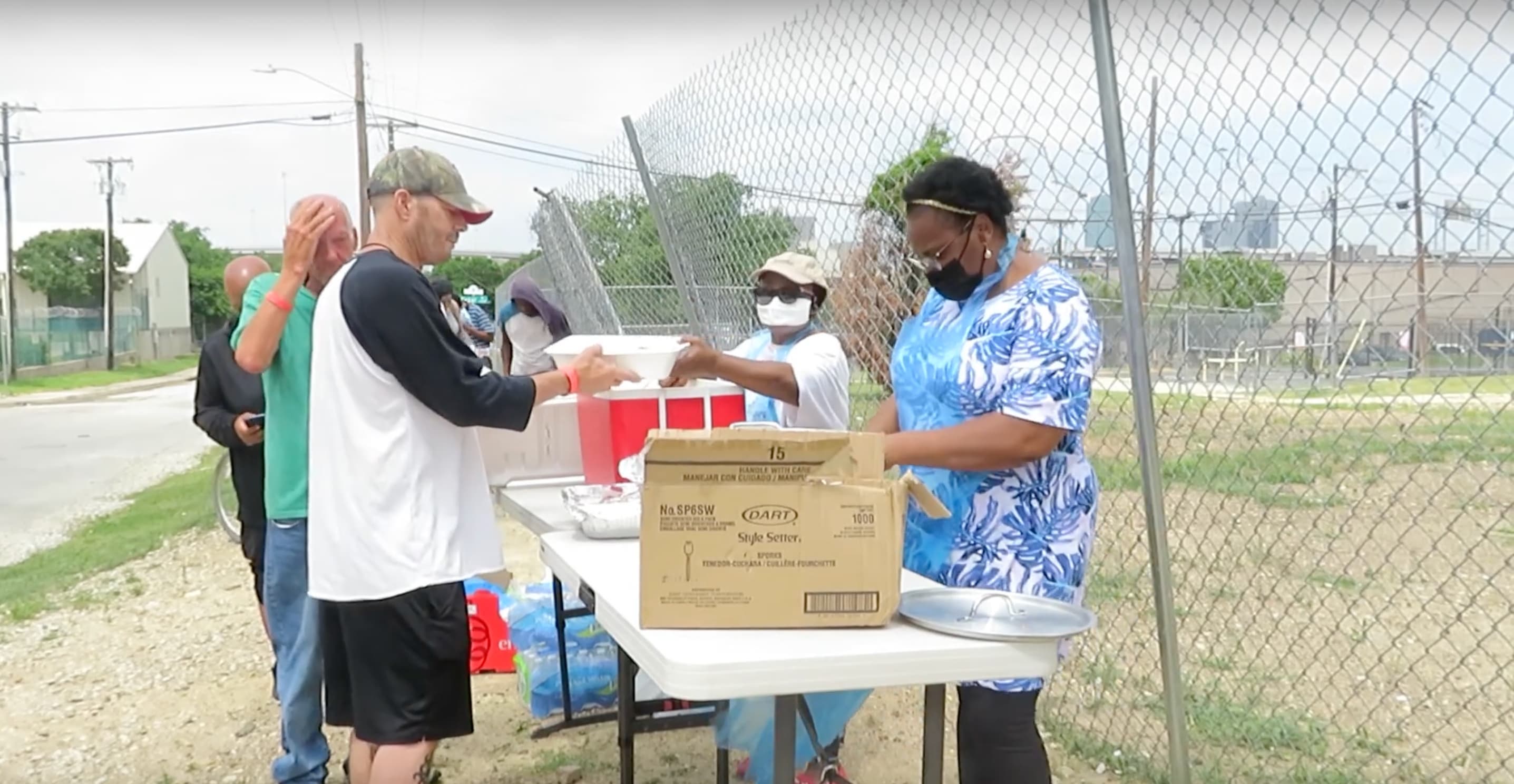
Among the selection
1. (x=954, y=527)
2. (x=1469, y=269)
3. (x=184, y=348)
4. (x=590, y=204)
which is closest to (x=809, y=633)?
(x=954, y=527)

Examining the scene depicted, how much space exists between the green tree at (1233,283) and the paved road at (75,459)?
862 cm

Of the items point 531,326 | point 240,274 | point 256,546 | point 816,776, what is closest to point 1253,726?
point 816,776

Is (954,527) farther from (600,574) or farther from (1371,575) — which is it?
(1371,575)

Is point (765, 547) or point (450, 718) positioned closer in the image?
point (765, 547)

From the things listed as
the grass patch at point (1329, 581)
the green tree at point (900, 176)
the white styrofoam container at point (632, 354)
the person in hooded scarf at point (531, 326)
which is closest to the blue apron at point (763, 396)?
the green tree at point (900, 176)

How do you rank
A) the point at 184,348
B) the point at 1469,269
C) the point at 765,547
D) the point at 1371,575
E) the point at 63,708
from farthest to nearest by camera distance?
the point at 184,348
the point at 63,708
the point at 1371,575
the point at 1469,269
the point at 765,547

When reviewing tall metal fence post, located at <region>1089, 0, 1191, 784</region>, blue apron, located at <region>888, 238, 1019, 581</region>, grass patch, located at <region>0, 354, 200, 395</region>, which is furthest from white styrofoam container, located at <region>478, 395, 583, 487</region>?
grass patch, located at <region>0, 354, 200, 395</region>

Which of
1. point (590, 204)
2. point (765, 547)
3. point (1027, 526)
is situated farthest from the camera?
point (590, 204)

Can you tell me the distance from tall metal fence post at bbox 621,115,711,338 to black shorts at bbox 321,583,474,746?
9.01 feet

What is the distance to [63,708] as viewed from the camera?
4.71 metres

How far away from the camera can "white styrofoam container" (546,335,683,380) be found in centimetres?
283

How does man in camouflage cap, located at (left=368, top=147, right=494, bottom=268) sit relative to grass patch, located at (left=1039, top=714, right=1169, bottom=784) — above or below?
above

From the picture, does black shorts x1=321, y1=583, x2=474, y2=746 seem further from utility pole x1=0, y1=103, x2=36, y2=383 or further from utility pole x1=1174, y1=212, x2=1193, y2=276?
utility pole x1=0, y1=103, x2=36, y2=383

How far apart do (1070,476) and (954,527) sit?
0.86 feet
